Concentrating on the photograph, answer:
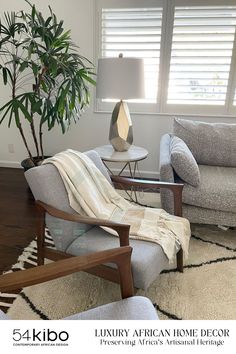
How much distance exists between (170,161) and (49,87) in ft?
4.64

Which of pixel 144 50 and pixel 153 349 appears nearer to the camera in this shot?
pixel 153 349

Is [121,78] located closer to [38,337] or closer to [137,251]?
[137,251]

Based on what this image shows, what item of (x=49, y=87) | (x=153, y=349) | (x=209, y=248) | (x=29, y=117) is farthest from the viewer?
(x=49, y=87)

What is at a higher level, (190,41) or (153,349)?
(190,41)

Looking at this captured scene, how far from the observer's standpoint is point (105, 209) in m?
1.72

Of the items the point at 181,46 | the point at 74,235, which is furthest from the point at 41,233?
the point at 181,46

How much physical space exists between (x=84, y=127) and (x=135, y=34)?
48.7 inches

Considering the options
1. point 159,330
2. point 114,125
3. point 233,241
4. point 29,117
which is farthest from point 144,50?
point 159,330

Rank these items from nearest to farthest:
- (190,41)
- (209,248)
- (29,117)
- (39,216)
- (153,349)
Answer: (153,349), (39,216), (209,248), (29,117), (190,41)

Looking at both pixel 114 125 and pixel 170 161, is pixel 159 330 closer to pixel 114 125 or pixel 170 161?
pixel 170 161

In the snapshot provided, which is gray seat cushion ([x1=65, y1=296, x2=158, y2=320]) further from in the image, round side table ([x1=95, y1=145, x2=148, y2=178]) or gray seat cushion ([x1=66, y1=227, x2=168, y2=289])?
round side table ([x1=95, y1=145, x2=148, y2=178])

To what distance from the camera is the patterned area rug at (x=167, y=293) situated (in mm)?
1484

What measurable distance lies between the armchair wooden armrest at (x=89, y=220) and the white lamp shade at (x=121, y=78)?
4.14 feet

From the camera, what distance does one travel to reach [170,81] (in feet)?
10.3
